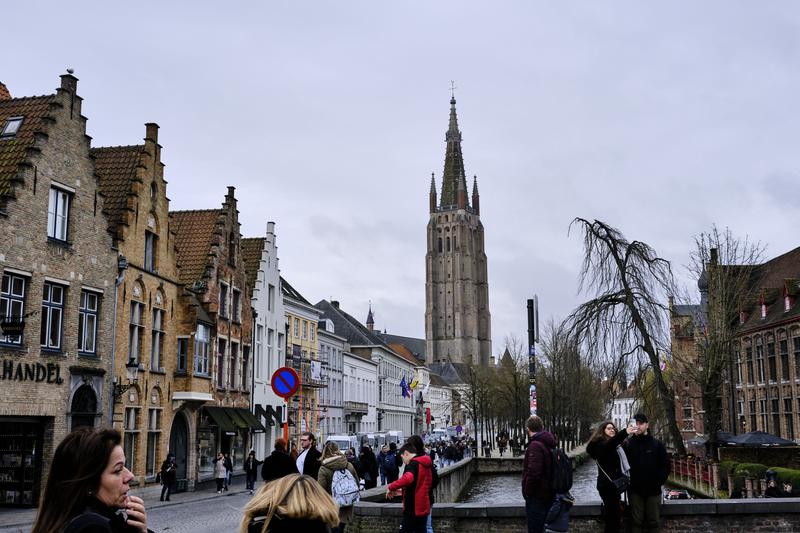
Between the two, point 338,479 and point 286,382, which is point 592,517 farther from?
point 286,382

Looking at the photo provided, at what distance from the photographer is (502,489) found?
1438 inches

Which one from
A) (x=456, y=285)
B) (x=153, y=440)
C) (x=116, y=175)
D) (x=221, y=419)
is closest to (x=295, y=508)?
(x=153, y=440)

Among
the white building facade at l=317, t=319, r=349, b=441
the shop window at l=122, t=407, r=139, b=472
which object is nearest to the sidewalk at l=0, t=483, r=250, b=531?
the shop window at l=122, t=407, r=139, b=472

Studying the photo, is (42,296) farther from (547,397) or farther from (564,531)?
(547,397)

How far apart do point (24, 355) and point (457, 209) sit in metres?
161

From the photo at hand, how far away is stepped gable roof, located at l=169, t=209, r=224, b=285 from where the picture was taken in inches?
1431

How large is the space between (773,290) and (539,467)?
5235 centimetres

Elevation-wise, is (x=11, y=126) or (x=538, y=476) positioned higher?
(x=11, y=126)

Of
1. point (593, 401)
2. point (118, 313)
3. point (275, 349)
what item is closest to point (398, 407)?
point (593, 401)

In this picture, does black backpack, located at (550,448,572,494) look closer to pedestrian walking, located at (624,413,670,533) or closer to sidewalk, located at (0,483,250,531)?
pedestrian walking, located at (624,413,670,533)

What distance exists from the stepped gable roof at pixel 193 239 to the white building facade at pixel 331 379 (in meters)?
25.7

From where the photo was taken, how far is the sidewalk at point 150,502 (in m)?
20.1


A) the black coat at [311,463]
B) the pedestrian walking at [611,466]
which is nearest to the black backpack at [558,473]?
the pedestrian walking at [611,466]

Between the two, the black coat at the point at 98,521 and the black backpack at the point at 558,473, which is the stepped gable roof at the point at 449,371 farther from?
the black coat at the point at 98,521
